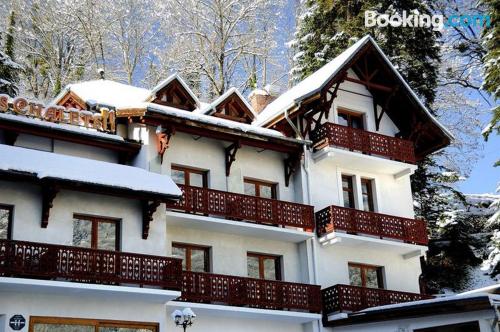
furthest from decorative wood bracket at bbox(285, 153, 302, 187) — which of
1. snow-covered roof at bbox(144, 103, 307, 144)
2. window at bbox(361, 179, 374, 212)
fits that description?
window at bbox(361, 179, 374, 212)

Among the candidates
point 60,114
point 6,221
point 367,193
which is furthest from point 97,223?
point 367,193

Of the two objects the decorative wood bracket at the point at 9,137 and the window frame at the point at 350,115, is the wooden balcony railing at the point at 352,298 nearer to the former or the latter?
the window frame at the point at 350,115

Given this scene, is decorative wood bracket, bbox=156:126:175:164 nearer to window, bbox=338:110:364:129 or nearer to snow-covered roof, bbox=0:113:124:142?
snow-covered roof, bbox=0:113:124:142

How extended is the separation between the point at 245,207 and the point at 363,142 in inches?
238

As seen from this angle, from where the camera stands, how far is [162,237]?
71.3 ft

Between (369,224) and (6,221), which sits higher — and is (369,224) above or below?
above

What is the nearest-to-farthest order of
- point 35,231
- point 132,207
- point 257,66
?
point 35,231
point 132,207
point 257,66

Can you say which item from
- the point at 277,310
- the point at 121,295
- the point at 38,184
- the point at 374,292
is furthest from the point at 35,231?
the point at 374,292

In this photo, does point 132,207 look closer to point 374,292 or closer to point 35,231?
point 35,231

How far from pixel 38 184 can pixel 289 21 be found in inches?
1356

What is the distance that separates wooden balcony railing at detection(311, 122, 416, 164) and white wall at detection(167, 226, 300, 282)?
4209mm

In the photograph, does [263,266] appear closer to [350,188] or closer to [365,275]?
[365,275]

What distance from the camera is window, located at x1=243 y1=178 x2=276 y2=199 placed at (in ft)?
85.6

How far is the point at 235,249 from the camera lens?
2441cm
